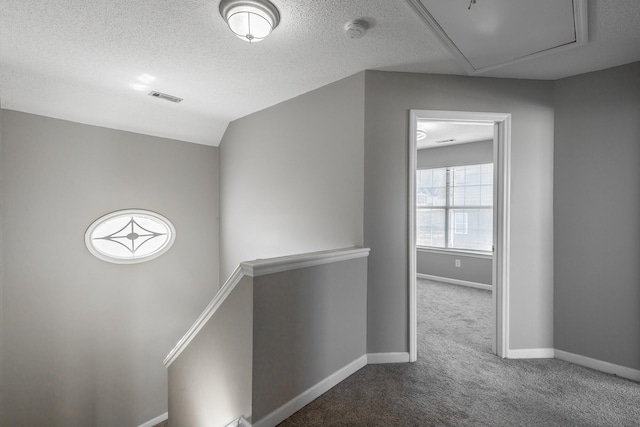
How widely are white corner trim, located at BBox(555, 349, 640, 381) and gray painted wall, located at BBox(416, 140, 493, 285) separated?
97.8 inches

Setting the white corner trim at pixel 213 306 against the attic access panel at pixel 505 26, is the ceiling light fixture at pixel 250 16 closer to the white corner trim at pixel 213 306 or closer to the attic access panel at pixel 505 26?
the attic access panel at pixel 505 26

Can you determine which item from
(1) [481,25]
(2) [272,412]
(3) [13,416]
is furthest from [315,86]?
(3) [13,416]

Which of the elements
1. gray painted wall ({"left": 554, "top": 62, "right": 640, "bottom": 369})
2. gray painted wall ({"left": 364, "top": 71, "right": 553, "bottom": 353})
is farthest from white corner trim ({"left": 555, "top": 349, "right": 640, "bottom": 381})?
gray painted wall ({"left": 364, "top": 71, "right": 553, "bottom": 353})

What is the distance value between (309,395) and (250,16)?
7.59 feet

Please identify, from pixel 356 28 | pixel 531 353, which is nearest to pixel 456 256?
pixel 531 353

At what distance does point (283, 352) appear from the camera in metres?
1.71

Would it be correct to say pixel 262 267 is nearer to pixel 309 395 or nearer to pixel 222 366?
pixel 222 366

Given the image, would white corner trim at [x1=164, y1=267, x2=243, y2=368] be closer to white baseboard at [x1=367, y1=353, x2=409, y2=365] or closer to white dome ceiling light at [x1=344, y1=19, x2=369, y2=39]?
white baseboard at [x1=367, y1=353, x2=409, y2=365]

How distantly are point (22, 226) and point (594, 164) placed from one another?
5135 millimetres

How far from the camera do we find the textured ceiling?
1.72 meters

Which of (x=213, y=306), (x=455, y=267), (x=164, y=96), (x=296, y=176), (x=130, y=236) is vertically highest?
(x=164, y=96)

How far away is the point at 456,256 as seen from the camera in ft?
17.1

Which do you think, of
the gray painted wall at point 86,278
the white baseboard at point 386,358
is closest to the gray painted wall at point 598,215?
the white baseboard at point 386,358

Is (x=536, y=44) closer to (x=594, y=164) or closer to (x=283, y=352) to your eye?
(x=594, y=164)
